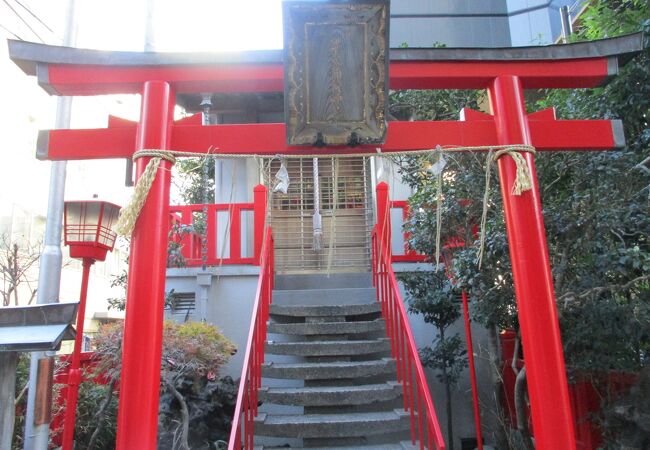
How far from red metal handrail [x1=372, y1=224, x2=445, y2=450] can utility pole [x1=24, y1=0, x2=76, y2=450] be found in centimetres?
300

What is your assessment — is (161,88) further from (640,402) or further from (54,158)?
(640,402)

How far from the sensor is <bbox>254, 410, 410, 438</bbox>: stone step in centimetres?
441

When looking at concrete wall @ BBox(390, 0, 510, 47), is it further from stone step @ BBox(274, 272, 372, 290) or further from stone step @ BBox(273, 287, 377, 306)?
stone step @ BBox(273, 287, 377, 306)

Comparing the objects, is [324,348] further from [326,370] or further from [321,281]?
[321,281]

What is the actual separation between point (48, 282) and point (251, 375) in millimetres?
2021

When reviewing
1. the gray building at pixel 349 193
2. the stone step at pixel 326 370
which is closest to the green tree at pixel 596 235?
the stone step at pixel 326 370

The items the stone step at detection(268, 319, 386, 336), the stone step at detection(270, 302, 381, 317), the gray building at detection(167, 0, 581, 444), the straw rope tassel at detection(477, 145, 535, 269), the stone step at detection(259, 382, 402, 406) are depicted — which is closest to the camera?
the straw rope tassel at detection(477, 145, 535, 269)

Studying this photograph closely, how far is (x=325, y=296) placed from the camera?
6617mm

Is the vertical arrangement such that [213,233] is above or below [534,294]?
above

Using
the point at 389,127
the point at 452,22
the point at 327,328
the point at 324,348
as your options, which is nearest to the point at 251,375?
the point at 324,348

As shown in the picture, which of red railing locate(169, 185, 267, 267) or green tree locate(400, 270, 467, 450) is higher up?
red railing locate(169, 185, 267, 267)

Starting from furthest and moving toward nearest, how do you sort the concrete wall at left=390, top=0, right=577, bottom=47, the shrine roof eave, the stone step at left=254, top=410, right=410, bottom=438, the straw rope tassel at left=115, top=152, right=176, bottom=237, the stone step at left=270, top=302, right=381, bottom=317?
the concrete wall at left=390, top=0, right=577, bottom=47 < the stone step at left=270, top=302, right=381, bottom=317 < the stone step at left=254, top=410, right=410, bottom=438 < the shrine roof eave < the straw rope tassel at left=115, top=152, right=176, bottom=237

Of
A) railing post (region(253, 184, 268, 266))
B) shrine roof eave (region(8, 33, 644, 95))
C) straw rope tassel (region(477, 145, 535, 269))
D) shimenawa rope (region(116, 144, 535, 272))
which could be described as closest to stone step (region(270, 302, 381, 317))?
railing post (region(253, 184, 268, 266))

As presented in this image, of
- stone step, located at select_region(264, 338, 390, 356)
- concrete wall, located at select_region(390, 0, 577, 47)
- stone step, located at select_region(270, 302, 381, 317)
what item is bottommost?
stone step, located at select_region(264, 338, 390, 356)
